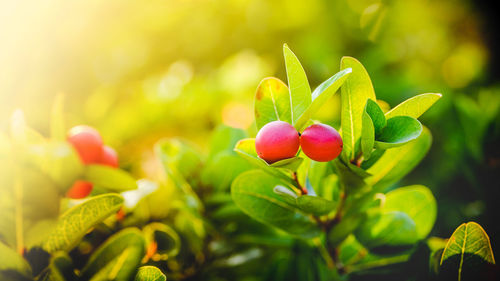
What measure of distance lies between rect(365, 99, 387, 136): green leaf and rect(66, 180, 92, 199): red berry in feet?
1.85

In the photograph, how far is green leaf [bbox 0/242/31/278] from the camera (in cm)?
62

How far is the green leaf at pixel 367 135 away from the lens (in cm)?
52

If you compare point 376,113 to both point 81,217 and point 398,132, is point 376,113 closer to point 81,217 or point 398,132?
point 398,132

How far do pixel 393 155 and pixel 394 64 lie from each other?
3.47 feet

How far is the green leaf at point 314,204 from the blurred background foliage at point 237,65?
1.47 ft

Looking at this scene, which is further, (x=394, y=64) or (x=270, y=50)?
(x=270, y=50)

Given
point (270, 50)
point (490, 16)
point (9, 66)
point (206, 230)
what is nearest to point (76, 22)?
point (9, 66)

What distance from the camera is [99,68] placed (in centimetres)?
194

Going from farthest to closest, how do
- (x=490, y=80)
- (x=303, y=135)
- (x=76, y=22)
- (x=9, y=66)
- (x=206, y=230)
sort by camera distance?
1. (x=76, y=22)
2. (x=490, y=80)
3. (x=9, y=66)
4. (x=206, y=230)
5. (x=303, y=135)

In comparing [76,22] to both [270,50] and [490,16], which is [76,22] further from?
[490,16]

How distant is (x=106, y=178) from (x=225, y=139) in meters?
0.32

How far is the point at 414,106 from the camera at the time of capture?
1.82 ft

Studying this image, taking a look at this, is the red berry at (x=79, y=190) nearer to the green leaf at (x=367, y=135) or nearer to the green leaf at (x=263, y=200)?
the green leaf at (x=263, y=200)

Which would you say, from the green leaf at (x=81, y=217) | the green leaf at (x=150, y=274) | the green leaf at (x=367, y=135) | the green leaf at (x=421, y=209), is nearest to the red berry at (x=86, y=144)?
the green leaf at (x=81, y=217)
